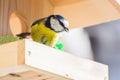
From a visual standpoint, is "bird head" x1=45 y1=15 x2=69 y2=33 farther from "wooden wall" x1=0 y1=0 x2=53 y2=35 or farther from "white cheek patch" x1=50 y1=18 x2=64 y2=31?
"wooden wall" x1=0 y1=0 x2=53 y2=35

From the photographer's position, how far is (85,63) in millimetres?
833

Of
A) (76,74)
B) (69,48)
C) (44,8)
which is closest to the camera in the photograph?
(76,74)

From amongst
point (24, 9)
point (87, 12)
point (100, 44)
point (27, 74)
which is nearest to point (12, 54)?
point (27, 74)

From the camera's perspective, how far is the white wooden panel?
689mm

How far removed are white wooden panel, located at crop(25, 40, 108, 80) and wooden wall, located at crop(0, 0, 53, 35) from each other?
0.28 metres

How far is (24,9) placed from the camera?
1083mm

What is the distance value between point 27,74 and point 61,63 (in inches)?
3.0

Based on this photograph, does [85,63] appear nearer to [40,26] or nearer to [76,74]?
[76,74]

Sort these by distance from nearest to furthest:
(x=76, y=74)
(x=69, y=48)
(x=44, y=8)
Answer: (x=76, y=74) < (x=44, y=8) < (x=69, y=48)

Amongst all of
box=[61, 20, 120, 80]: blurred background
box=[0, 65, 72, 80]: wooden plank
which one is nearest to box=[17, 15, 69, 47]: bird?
box=[0, 65, 72, 80]: wooden plank

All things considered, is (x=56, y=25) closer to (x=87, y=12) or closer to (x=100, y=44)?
(x=87, y=12)

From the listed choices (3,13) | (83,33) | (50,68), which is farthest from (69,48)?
(50,68)

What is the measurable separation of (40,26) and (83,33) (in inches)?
23.7

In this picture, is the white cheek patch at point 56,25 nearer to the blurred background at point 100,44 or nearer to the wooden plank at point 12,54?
the wooden plank at point 12,54
